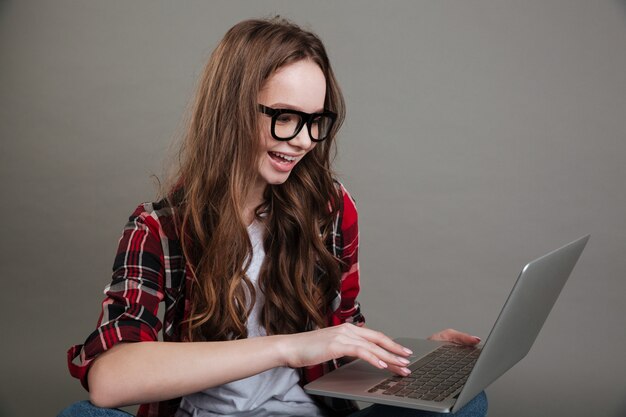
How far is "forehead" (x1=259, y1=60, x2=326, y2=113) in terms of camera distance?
6.52 feet

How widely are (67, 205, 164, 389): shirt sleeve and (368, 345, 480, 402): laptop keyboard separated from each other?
1.63 feet

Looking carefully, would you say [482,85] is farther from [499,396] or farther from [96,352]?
[96,352]

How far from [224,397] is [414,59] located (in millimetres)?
2409

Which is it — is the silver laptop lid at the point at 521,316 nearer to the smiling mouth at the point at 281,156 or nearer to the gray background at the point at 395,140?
the smiling mouth at the point at 281,156

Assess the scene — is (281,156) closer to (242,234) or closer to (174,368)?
(242,234)

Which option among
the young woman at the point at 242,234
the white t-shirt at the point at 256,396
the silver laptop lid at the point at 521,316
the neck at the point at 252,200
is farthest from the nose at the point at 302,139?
the silver laptop lid at the point at 521,316

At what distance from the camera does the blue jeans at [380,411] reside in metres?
1.66

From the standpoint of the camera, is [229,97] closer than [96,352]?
No

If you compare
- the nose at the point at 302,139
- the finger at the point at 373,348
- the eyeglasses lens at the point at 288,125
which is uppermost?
the eyeglasses lens at the point at 288,125

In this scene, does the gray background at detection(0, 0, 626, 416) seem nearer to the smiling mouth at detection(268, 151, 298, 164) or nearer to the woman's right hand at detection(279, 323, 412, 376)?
the smiling mouth at detection(268, 151, 298, 164)

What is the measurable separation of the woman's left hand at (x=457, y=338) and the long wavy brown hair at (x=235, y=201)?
0.33 metres

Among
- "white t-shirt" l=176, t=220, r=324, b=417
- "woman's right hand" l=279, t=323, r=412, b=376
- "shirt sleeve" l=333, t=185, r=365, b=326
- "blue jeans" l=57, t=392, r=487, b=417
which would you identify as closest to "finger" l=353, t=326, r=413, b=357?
"woman's right hand" l=279, t=323, r=412, b=376

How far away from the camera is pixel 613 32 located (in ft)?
13.1

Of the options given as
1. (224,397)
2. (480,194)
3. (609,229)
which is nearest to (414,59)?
(480,194)
